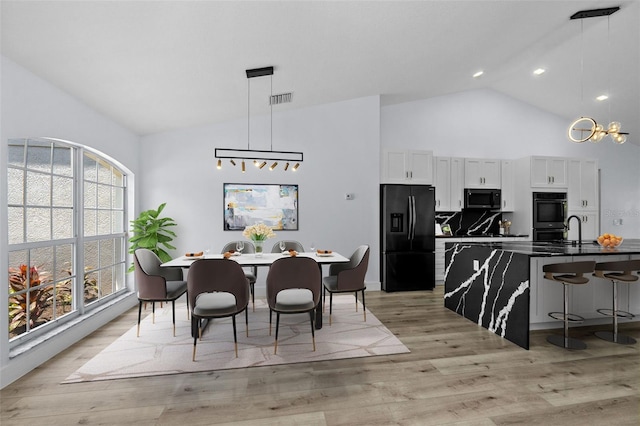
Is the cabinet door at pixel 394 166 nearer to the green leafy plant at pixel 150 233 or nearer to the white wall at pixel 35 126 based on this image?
the green leafy plant at pixel 150 233

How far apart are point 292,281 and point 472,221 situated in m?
4.80

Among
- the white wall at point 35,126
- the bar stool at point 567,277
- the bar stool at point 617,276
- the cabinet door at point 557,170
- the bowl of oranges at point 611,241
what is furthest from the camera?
the cabinet door at point 557,170

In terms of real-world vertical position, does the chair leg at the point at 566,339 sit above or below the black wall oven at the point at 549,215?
below

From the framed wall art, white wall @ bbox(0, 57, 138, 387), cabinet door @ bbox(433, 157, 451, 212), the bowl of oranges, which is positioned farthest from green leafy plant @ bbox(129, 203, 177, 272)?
the bowl of oranges

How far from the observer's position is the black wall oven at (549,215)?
18.7 feet

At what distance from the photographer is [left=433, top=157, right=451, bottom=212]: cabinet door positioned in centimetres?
577

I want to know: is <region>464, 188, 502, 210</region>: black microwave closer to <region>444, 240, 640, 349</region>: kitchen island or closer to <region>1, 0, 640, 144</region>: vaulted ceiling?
<region>1, 0, 640, 144</region>: vaulted ceiling

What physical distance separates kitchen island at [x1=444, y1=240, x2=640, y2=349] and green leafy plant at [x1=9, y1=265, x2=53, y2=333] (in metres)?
4.55

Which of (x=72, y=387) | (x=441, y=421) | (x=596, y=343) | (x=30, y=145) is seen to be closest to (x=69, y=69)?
(x=30, y=145)

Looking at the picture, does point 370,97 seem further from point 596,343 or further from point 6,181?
point 6,181

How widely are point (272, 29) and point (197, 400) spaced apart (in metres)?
3.12

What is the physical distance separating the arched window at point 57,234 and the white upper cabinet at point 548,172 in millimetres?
→ 7083

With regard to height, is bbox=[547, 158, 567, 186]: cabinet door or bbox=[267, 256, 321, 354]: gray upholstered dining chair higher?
bbox=[547, 158, 567, 186]: cabinet door

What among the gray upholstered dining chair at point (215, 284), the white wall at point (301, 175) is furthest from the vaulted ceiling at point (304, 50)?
the gray upholstered dining chair at point (215, 284)
